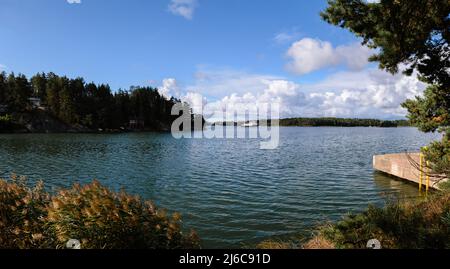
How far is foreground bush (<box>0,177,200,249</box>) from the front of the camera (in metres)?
6.64

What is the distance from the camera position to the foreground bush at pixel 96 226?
261 inches

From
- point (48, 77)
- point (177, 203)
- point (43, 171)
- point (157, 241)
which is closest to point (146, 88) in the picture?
point (48, 77)

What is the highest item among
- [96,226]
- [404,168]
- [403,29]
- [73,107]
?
[73,107]

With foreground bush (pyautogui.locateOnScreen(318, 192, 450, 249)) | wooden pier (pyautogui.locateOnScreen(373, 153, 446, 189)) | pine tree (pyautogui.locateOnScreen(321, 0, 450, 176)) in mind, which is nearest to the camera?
foreground bush (pyautogui.locateOnScreen(318, 192, 450, 249))

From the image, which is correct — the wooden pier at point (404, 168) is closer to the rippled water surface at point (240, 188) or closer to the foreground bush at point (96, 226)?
the rippled water surface at point (240, 188)

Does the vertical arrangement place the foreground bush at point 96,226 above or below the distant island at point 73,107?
below

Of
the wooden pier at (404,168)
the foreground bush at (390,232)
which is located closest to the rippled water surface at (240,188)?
the wooden pier at (404,168)

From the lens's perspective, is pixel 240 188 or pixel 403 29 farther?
pixel 240 188

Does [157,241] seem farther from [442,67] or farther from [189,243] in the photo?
[442,67]

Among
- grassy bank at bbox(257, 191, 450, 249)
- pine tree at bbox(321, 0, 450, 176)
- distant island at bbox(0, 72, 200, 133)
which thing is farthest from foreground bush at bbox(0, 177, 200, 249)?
distant island at bbox(0, 72, 200, 133)

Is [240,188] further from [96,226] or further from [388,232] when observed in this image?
[96,226]

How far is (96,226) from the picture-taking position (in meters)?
6.64

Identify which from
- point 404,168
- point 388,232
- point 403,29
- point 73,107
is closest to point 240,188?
point 404,168

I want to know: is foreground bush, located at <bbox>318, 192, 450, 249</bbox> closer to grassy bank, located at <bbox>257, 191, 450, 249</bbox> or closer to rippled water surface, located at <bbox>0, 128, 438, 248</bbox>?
grassy bank, located at <bbox>257, 191, 450, 249</bbox>
